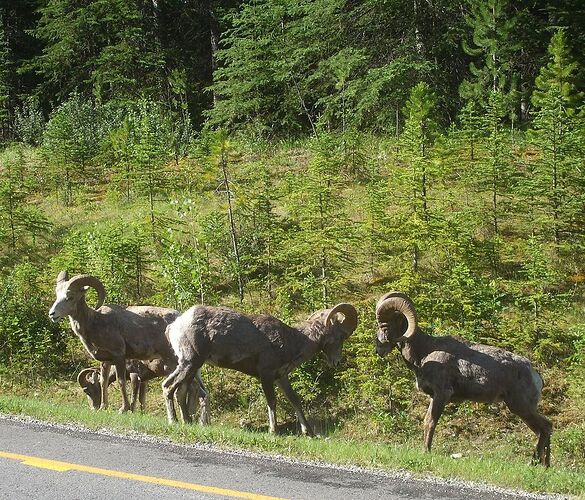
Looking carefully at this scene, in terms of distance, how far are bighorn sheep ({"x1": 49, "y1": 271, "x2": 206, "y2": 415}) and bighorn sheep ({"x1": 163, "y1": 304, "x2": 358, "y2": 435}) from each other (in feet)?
6.13

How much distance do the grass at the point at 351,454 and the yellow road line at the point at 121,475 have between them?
5.67ft

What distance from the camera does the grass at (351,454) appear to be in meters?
7.87

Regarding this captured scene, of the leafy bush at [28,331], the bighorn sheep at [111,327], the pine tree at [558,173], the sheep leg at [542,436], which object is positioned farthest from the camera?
the leafy bush at [28,331]

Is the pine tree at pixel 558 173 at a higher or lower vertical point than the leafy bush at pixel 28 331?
higher

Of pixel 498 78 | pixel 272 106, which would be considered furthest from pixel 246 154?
pixel 498 78

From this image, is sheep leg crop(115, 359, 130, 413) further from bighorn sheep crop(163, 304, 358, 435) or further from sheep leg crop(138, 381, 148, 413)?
bighorn sheep crop(163, 304, 358, 435)

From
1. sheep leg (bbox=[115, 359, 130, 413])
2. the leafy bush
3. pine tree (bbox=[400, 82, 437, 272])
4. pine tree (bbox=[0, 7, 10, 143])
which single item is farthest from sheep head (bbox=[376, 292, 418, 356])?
pine tree (bbox=[0, 7, 10, 143])

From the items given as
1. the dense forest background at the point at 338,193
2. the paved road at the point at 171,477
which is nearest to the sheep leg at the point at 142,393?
the dense forest background at the point at 338,193

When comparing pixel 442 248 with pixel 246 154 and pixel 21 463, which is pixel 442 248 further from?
pixel 246 154

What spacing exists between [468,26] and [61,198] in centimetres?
1635

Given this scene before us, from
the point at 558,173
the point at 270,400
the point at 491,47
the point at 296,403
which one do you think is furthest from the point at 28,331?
the point at 491,47

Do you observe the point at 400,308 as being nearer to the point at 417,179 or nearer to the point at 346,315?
the point at 346,315

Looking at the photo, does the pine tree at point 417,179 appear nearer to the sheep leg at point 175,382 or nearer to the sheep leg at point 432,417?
the sheep leg at point 432,417

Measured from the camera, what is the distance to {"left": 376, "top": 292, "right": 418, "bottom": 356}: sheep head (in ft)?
37.5
